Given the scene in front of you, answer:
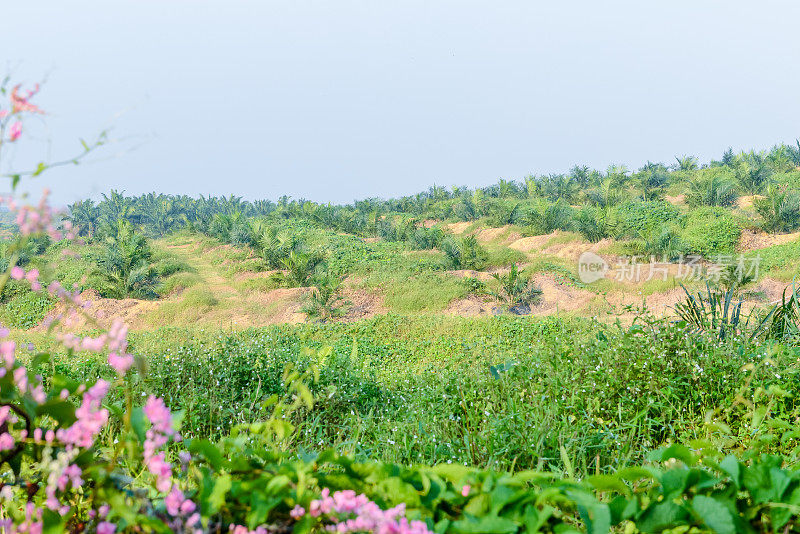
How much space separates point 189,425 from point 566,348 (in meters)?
2.87

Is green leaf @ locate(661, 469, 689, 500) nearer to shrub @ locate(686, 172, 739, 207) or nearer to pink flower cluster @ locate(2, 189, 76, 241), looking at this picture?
pink flower cluster @ locate(2, 189, 76, 241)

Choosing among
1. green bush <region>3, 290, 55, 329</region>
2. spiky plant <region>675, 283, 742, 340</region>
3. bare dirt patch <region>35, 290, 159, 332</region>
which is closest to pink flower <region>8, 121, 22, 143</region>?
spiky plant <region>675, 283, 742, 340</region>

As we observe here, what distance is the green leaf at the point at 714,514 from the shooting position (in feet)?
3.57

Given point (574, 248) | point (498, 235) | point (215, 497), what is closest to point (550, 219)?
point (498, 235)

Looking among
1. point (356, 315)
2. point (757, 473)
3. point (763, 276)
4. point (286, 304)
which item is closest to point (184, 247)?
point (286, 304)

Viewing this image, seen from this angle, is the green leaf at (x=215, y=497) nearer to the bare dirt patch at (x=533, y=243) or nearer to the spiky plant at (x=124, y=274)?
the spiky plant at (x=124, y=274)

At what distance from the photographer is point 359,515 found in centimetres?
106

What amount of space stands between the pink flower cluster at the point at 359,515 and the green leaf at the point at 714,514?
0.56 metres

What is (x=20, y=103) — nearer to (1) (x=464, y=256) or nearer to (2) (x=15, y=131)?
(2) (x=15, y=131)

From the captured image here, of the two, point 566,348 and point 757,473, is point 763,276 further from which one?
point 757,473

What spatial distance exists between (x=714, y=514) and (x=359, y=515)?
71cm

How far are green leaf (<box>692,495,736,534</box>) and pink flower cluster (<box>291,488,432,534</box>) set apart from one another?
558 mm

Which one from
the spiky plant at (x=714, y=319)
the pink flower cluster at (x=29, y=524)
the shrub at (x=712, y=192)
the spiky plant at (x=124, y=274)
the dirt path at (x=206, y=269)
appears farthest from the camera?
the shrub at (x=712, y=192)

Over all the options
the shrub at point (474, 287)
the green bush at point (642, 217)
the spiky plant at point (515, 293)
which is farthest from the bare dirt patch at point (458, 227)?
the spiky plant at point (515, 293)
